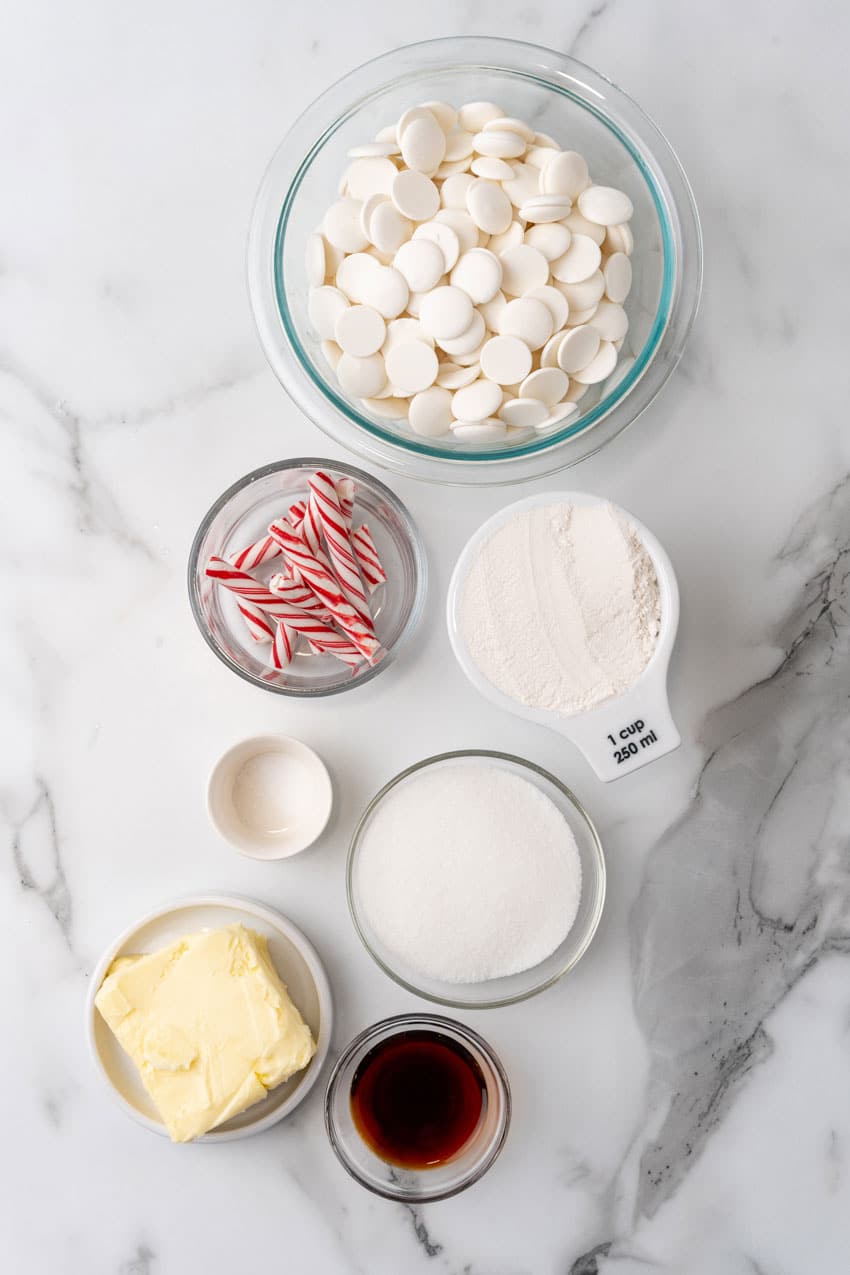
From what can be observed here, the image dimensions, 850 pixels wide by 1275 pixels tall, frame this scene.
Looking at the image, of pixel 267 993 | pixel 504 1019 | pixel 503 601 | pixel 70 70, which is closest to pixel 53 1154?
pixel 267 993

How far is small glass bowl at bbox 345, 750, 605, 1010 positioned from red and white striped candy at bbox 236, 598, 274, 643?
215 millimetres

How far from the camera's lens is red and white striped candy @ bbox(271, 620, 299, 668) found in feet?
3.19

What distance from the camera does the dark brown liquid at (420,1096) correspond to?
1.00 meters

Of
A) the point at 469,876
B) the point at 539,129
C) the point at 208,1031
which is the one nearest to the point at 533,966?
the point at 469,876

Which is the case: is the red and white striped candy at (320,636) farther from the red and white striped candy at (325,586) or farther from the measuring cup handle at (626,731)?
the measuring cup handle at (626,731)

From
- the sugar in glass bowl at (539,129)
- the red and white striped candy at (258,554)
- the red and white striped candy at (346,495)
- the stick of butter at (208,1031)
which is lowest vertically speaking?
the stick of butter at (208,1031)

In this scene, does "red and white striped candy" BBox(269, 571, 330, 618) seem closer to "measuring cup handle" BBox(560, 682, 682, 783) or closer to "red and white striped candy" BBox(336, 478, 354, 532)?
"red and white striped candy" BBox(336, 478, 354, 532)

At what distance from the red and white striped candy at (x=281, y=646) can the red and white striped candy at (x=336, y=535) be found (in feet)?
0.27

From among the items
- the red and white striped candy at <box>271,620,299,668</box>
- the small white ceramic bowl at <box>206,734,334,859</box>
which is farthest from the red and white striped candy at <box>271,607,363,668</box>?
the small white ceramic bowl at <box>206,734,334,859</box>

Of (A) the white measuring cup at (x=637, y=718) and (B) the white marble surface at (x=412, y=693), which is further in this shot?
(B) the white marble surface at (x=412, y=693)

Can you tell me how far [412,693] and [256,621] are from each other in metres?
0.20

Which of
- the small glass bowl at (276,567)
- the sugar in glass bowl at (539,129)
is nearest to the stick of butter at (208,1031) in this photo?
the small glass bowl at (276,567)

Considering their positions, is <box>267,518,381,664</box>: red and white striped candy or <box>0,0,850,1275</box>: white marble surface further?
<box>0,0,850,1275</box>: white marble surface

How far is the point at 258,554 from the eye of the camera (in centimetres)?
97
